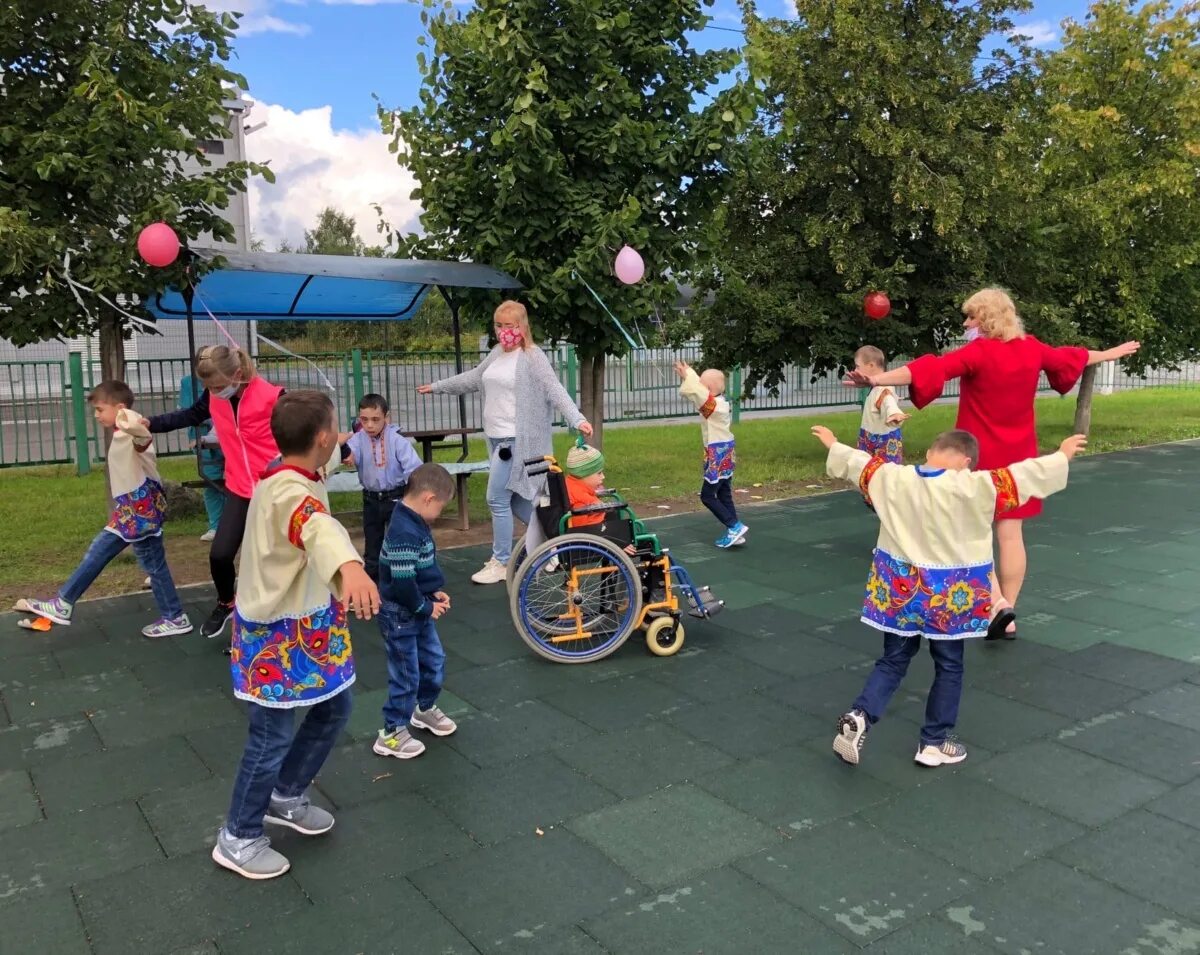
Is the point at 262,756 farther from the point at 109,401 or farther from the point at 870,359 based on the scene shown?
the point at 870,359

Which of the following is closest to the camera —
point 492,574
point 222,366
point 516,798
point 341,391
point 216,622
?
point 516,798

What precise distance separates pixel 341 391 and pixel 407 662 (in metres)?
12.5

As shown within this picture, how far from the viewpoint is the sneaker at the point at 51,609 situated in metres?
5.48

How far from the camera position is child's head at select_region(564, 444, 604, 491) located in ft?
16.5

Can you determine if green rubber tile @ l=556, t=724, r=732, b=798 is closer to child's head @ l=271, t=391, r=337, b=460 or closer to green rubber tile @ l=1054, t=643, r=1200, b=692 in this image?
child's head @ l=271, t=391, r=337, b=460

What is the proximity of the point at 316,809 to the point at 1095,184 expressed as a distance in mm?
12625

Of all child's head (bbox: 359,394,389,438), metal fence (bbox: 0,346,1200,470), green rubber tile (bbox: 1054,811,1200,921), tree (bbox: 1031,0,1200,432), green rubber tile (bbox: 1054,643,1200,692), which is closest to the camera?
green rubber tile (bbox: 1054,811,1200,921)

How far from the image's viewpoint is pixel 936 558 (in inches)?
138

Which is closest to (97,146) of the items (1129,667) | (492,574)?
(492,574)

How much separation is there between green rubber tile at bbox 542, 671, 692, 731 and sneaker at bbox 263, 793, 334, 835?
127 cm

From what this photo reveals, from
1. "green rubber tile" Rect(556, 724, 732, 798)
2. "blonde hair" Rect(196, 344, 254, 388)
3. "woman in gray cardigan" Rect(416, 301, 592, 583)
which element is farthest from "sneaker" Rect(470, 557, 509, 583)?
"green rubber tile" Rect(556, 724, 732, 798)

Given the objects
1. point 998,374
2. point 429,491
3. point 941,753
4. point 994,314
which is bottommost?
point 941,753

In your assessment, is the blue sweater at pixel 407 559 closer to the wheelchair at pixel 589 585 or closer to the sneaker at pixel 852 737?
the wheelchair at pixel 589 585

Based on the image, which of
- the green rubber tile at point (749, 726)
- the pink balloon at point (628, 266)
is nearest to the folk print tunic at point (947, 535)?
the green rubber tile at point (749, 726)
